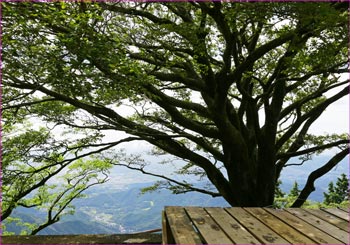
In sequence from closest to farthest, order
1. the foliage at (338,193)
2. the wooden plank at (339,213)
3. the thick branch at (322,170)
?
the wooden plank at (339,213) < the thick branch at (322,170) < the foliage at (338,193)

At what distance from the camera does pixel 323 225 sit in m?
3.40

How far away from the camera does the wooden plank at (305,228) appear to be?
9.57 ft

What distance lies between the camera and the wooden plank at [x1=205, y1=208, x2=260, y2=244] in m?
2.87

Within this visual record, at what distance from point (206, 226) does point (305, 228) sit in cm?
102

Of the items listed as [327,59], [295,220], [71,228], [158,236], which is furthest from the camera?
[71,228]

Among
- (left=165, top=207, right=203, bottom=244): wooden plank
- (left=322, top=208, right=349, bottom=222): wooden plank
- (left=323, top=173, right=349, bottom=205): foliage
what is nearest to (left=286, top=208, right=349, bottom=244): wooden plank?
(left=322, top=208, right=349, bottom=222): wooden plank

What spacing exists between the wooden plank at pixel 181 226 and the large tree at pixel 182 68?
9.95 feet

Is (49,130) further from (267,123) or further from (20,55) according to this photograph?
(267,123)

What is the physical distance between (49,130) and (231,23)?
6.27 m

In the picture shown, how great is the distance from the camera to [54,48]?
594cm

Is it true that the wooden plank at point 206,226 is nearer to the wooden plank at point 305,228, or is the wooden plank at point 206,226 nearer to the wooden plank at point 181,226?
the wooden plank at point 181,226

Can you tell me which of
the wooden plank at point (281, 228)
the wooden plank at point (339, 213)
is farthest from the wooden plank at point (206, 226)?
the wooden plank at point (339, 213)

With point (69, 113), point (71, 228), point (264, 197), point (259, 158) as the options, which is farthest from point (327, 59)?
point (71, 228)

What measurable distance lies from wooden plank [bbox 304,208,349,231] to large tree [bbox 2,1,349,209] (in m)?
3.02
